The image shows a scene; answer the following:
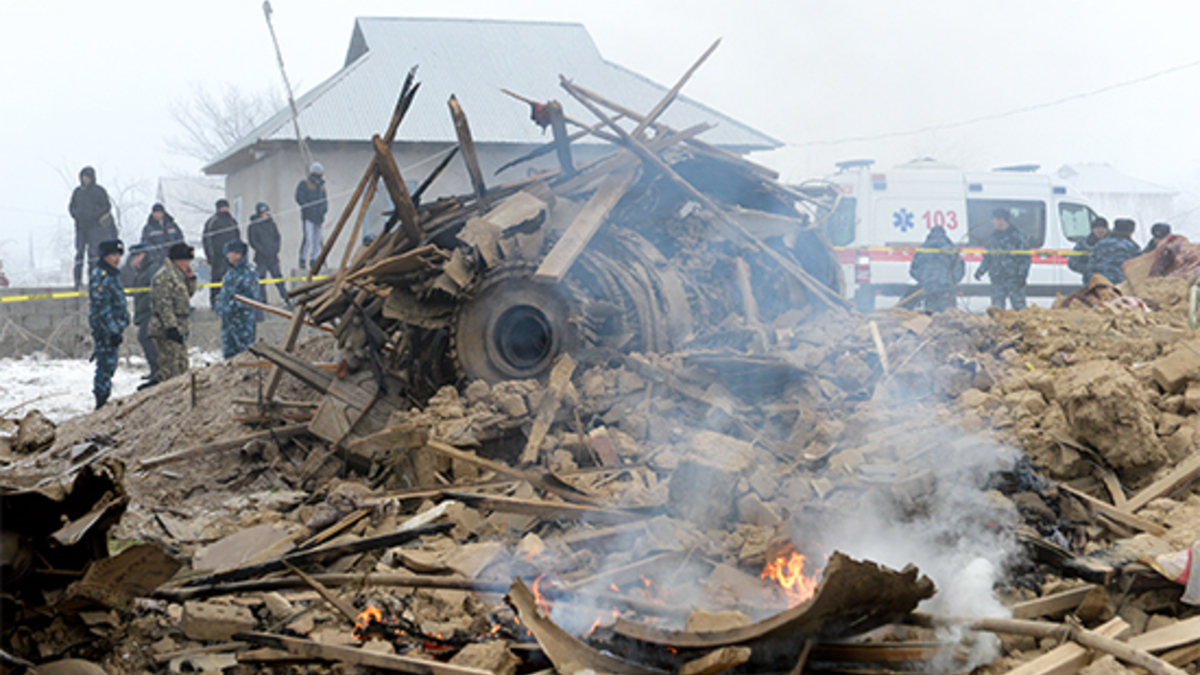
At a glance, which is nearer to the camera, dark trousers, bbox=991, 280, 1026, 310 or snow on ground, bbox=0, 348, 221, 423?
snow on ground, bbox=0, 348, 221, 423

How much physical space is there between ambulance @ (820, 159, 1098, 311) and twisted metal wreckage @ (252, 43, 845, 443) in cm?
583

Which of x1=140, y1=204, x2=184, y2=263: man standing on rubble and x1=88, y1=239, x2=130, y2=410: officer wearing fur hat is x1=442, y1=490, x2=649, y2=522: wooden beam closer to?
x1=88, y1=239, x2=130, y2=410: officer wearing fur hat

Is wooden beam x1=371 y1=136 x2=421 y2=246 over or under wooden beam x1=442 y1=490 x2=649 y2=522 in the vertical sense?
over

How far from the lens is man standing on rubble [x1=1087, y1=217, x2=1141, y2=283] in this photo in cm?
1073

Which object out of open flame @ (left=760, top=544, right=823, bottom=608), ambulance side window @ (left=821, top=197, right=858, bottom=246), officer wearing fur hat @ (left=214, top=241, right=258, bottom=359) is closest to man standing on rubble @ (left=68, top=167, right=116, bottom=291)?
officer wearing fur hat @ (left=214, top=241, right=258, bottom=359)

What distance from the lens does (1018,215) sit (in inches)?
554

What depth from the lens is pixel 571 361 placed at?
630 cm

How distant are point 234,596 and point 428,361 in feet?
10.2

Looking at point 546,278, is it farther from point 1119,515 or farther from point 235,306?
point 235,306

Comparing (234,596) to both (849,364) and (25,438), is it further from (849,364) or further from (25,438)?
(849,364)

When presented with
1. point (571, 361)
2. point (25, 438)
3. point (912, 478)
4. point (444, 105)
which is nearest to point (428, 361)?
point (571, 361)

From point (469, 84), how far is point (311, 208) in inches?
259

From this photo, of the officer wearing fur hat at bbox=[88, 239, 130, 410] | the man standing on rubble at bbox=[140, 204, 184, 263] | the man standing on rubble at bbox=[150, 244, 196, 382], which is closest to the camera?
the officer wearing fur hat at bbox=[88, 239, 130, 410]

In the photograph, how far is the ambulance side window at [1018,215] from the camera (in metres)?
13.9
